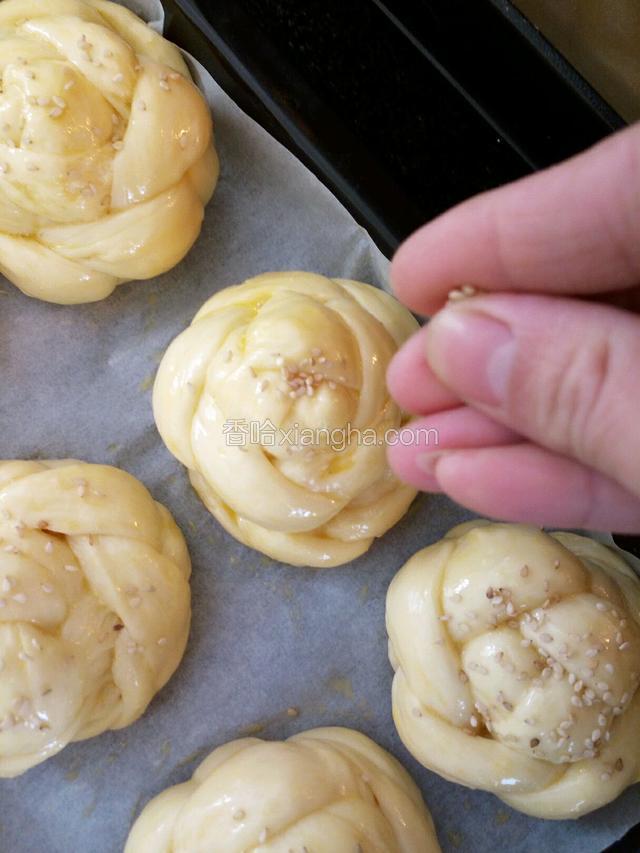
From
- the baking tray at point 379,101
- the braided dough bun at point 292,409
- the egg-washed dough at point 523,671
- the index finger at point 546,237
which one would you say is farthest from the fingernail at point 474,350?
the baking tray at point 379,101

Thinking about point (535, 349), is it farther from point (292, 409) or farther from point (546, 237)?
point (292, 409)

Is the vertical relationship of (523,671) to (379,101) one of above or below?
below

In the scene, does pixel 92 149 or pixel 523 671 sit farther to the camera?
pixel 92 149

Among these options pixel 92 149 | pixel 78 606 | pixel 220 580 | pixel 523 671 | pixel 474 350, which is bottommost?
pixel 523 671

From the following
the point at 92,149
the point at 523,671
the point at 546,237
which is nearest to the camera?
the point at 546,237

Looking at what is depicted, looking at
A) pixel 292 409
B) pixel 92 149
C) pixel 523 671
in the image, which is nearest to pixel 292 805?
pixel 523 671

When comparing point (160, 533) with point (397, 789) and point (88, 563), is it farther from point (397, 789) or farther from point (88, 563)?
point (397, 789)

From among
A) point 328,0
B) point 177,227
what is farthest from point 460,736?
point 328,0

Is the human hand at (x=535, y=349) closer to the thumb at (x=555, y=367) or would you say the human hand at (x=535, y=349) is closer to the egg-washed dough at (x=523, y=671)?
the thumb at (x=555, y=367)
